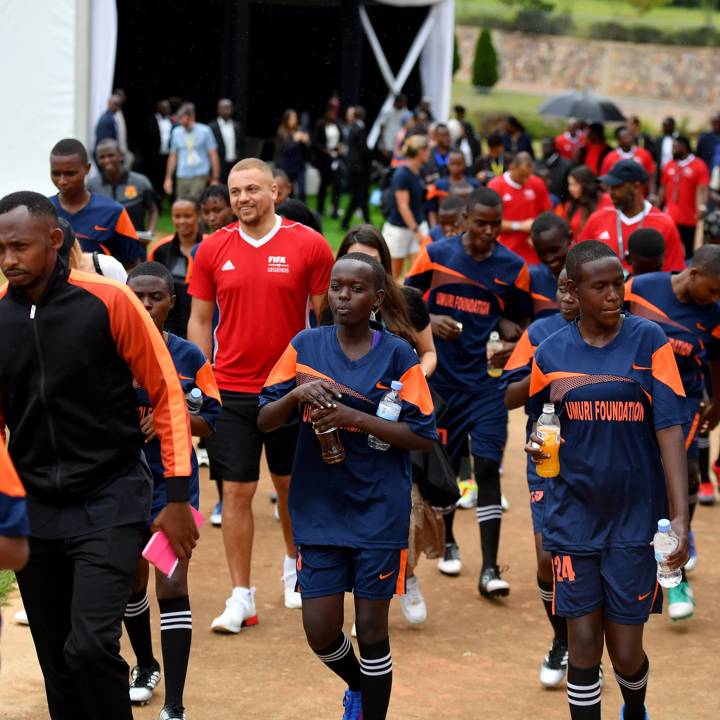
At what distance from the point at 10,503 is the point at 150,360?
3.81ft

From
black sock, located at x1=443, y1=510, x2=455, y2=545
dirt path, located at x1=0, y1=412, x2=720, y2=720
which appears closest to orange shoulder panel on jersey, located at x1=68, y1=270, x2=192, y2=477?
dirt path, located at x1=0, y1=412, x2=720, y2=720

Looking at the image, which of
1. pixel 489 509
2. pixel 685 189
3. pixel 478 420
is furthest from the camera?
pixel 685 189

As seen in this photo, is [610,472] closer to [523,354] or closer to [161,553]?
[523,354]

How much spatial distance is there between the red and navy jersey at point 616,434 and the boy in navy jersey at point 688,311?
1.81m

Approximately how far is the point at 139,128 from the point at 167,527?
2616 centimetres

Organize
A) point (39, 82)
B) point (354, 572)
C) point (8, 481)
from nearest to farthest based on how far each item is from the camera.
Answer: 1. point (8, 481)
2. point (354, 572)
3. point (39, 82)

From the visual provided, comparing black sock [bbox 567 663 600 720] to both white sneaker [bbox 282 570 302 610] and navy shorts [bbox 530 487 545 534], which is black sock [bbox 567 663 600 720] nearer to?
navy shorts [bbox 530 487 545 534]

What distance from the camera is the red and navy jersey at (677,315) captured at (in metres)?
7.30

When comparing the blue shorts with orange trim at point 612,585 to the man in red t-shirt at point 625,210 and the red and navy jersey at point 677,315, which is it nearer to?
the red and navy jersey at point 677,315

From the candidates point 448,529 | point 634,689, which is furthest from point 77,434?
point 448,529

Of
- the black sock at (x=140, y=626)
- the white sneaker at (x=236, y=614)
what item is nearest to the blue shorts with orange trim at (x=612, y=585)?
the black sock at (x=140, y=626)

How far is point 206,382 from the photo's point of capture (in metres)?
6.21

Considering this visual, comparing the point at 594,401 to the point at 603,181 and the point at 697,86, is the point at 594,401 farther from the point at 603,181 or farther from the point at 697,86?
the point at 697,86

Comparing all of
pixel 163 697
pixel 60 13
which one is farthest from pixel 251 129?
pixel 163 697
